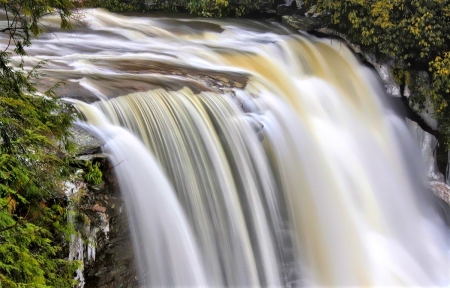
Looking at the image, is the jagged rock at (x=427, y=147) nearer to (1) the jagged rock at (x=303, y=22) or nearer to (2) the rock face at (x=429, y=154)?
(2) the rock face at (x=429, y=154)

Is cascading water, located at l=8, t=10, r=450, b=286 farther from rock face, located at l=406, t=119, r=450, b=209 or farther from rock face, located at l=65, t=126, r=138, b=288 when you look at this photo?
rock face, located at l=406, t=119, r=450, b=209

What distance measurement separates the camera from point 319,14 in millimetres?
10242

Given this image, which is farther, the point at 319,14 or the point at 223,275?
the point at 319,14

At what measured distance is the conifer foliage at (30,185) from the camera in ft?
7.39

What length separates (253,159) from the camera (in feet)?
18.3

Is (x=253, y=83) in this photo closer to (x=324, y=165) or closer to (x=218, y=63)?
(x=218, y=63)

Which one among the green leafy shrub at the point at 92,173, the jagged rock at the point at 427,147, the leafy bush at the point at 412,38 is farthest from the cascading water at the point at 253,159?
the leafy bush at the point at 412,38

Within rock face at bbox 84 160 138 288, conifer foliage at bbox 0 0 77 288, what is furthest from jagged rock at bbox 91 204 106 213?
conifer foliage at bbox 0 0 77 288

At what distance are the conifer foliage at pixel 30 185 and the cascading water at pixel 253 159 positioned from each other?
3.64ft

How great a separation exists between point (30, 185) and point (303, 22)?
8772 mm

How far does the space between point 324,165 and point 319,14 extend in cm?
509

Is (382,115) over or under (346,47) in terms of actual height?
under

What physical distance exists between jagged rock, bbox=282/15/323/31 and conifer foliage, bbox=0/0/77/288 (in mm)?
7869

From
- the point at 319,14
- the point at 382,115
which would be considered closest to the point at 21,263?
the point at 382,115
